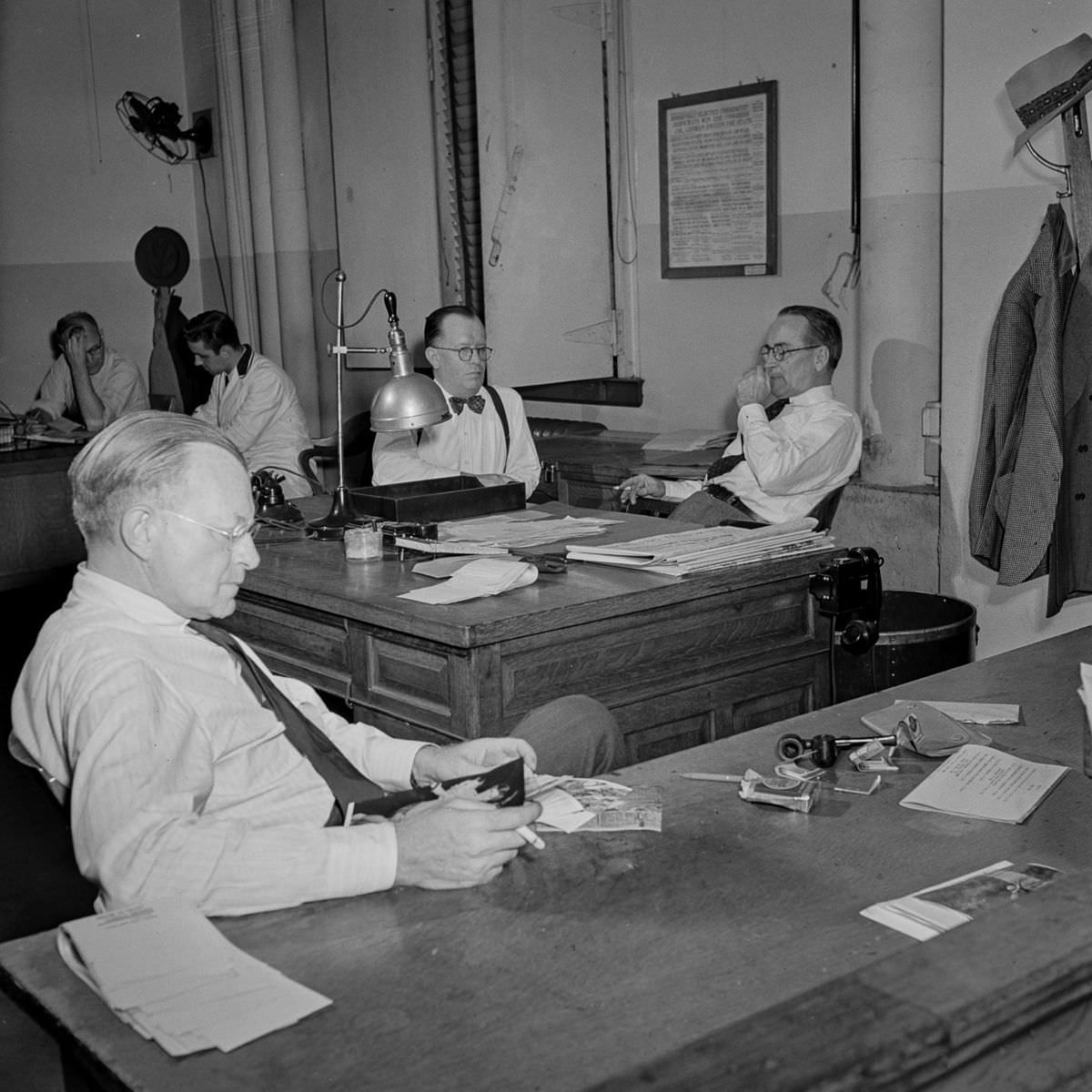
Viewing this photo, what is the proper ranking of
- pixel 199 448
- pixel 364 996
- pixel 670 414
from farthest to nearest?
pixel 670 414 < pixel 199 448 < pixel 364 996

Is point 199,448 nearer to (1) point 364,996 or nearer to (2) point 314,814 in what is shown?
(2) point 314,814

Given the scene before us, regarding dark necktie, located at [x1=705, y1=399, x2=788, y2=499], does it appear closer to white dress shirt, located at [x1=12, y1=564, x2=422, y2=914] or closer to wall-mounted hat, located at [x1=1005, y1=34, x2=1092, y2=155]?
wall-mounted hat, located at [x1=1005, y1=34, x2=1092, y2=155]

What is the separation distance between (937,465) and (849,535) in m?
0.45

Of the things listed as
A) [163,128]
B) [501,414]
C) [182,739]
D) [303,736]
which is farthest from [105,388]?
[182,739]

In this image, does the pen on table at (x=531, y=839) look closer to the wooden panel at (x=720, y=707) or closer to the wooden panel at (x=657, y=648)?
the wooden panel at (x=657, y=648)

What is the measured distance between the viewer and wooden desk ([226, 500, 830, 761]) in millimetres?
2936

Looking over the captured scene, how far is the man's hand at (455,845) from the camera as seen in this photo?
172 centimetres

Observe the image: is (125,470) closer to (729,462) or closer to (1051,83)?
(1051,83)

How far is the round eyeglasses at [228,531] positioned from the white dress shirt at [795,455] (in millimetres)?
2970

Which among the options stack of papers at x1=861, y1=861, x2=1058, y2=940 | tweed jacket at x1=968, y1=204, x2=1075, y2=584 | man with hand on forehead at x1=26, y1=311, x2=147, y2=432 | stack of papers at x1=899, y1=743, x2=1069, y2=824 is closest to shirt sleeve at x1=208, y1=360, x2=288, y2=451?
man with hand on forehead at x1=26, y1=311, x2=147, y2=432

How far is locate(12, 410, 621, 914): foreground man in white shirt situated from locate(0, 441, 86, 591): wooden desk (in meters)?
4.57

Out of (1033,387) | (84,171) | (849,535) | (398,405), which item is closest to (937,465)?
(849,535)

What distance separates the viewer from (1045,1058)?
1.05 metres

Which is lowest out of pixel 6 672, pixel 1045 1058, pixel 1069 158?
pixel 6 672
